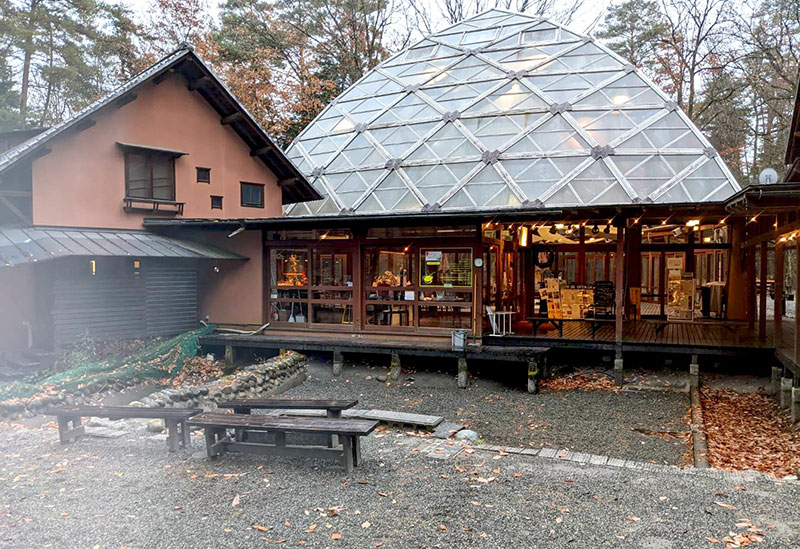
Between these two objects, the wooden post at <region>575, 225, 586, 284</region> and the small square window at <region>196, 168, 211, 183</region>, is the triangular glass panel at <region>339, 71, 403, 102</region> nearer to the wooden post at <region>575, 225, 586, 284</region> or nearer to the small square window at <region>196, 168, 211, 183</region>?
the small square window at <region>196, 168, 211, 183</region>

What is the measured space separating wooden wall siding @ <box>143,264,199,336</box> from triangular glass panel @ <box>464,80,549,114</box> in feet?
33.0

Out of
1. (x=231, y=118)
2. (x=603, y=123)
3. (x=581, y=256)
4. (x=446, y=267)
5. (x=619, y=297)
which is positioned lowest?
(x=619, y=297)

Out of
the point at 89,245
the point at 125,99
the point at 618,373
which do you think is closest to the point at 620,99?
the point at 618,373

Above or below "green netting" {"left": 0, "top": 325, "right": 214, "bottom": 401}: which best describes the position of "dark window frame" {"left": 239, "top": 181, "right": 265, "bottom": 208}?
above

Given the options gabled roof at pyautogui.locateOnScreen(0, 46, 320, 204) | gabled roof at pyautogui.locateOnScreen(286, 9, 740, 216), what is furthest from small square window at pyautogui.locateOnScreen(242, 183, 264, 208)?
gabled roof at pyautogui.locateOnScreen(286, 9, 740, 216)

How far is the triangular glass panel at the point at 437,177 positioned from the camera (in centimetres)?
1684

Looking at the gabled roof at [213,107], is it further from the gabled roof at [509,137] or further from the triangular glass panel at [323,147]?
the triangular glass panel at [323,147]

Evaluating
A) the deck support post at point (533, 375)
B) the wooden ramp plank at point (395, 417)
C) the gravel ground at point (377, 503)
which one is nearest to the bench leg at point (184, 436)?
the gravel ground at point (377, 503)

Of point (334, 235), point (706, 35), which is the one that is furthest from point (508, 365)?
point (706, 35)

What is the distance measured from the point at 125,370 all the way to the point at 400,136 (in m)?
11.4

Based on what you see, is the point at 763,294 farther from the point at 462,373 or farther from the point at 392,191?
the point at 392,191

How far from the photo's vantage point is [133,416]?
22.7 feet

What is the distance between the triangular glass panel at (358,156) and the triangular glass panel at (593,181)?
6.11 metres

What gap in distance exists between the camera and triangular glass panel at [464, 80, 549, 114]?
702 inches
